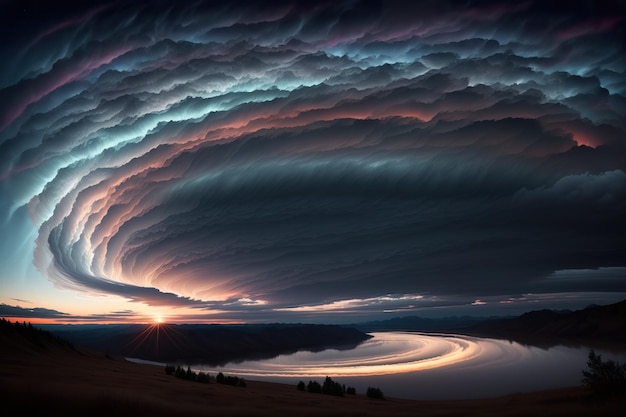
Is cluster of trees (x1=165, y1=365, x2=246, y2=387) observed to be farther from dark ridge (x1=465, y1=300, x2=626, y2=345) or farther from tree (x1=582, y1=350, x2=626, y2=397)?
dark ridge (x1=465, y1=300, x2=626, y2=345)

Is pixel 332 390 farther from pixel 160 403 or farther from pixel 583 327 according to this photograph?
pixel 583 327

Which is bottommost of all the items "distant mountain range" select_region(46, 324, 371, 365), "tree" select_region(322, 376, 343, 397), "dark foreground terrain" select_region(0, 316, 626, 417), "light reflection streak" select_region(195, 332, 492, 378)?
"distant mountain range" select_region(46, 324, 371, 365)

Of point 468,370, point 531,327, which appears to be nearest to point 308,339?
point 531,327

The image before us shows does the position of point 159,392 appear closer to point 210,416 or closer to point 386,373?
point 210,416

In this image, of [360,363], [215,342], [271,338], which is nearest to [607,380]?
[360,363]

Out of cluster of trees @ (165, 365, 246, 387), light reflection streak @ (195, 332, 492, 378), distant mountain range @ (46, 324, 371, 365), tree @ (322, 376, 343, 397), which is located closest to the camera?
tree @ (322, 376, 343, 397)

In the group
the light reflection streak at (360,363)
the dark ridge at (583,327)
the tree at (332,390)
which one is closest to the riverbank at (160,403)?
the tree at (332,390)

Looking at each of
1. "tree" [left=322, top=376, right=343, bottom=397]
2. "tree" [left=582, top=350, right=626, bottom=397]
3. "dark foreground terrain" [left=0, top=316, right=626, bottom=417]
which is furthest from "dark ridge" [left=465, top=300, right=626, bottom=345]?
"dark foreground terrain" [left=0, top=316, right=626, bottom=417]

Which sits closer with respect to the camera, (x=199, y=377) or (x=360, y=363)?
(x=199, y=377)
